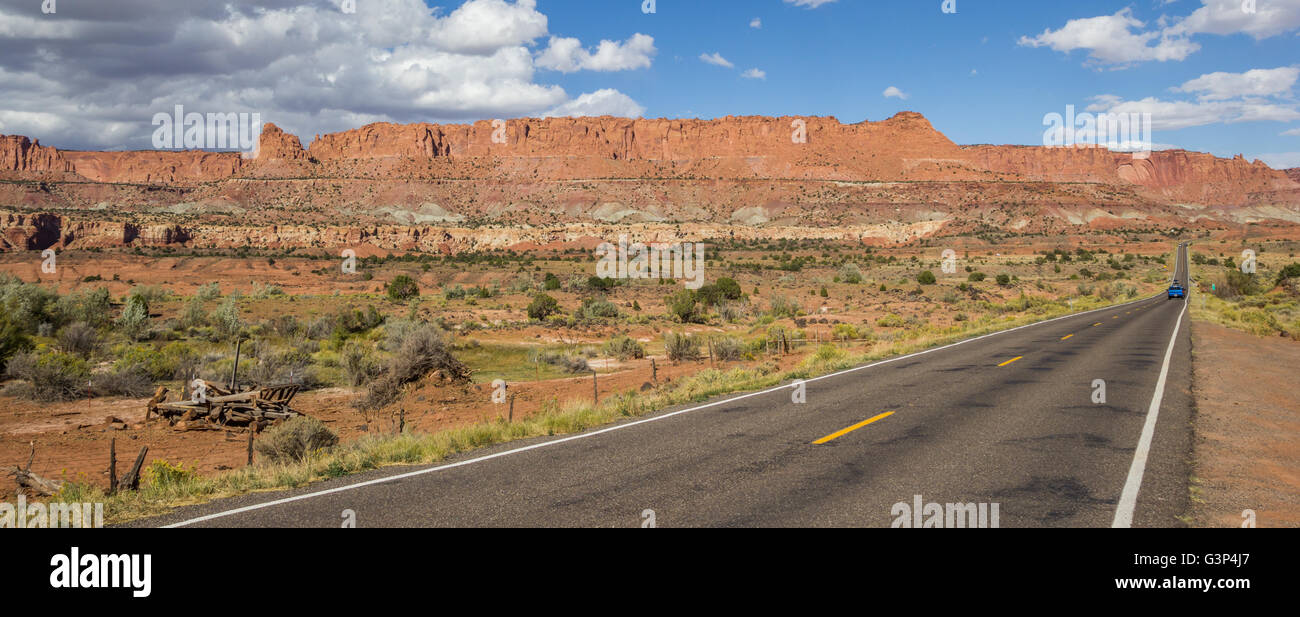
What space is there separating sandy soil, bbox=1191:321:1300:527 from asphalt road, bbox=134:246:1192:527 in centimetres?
26

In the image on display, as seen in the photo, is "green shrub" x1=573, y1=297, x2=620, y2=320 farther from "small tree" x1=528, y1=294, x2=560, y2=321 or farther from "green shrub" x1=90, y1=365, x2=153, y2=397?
"green shrub" x1=90, y1=365, x2=153, y2=397

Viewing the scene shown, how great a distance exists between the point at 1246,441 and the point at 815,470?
18.5 ft

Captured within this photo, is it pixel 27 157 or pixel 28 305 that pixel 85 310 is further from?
pixel 27 157

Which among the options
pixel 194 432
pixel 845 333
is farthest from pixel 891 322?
pixel 194 432

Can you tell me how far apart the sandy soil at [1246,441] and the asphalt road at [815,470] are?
0.26 meters

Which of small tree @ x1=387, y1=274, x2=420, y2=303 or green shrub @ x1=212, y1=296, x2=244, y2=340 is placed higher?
small tree @ x1=387, y1=274, x2=420, y2=303

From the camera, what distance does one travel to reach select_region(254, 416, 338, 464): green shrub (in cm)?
1139

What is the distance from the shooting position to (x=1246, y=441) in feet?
27.5

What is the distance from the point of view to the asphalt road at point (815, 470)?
5797 mm

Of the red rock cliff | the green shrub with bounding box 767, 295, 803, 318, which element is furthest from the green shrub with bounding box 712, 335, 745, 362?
the red rock cliff

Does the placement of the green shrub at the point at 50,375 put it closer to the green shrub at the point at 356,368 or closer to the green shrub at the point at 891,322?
the green shrub at the point at 356,368

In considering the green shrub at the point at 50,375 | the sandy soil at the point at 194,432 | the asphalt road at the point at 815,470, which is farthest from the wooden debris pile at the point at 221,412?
the asphalt road at the point at 815,470
